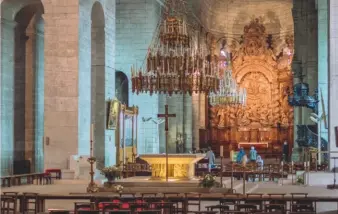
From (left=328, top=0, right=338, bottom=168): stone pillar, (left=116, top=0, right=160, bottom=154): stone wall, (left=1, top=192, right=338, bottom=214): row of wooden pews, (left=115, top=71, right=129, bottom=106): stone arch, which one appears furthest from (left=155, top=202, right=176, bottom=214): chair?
(left=115, top=71, right=129, bottom=106): stone arch

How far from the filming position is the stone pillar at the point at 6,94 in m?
28.7

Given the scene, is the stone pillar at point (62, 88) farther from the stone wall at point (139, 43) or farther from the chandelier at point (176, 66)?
the stone wall at point (139, 43)

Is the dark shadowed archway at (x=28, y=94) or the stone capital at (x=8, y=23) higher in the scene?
the stone capital at (x=8, y=23)

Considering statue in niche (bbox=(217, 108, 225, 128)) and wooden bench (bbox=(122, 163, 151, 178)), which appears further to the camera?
statue in niche (bbox=(217, 108, 225, 128))

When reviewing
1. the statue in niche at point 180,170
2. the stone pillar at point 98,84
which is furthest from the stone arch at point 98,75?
the statue in niche at point 180,170

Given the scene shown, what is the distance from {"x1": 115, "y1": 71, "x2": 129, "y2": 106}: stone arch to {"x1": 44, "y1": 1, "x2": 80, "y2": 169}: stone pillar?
12.2 meters

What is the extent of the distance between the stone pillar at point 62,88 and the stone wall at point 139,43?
9.32 metres

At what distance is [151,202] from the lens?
609 inches

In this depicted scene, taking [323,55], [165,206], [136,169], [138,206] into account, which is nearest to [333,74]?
[323,55]

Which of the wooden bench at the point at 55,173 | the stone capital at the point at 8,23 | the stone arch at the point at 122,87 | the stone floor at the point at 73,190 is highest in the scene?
the stone capital at the point at 8,23

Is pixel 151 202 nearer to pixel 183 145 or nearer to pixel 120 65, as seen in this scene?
pixel 120 65

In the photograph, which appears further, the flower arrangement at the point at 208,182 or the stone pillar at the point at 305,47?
the stone pillar at the point at 305,47

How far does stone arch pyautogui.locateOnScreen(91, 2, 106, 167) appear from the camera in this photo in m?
28.7

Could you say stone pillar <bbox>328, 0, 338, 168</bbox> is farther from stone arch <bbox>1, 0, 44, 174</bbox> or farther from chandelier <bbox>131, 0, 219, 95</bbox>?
stone arch <bbox>1, 0, 44, 174</bbox>
